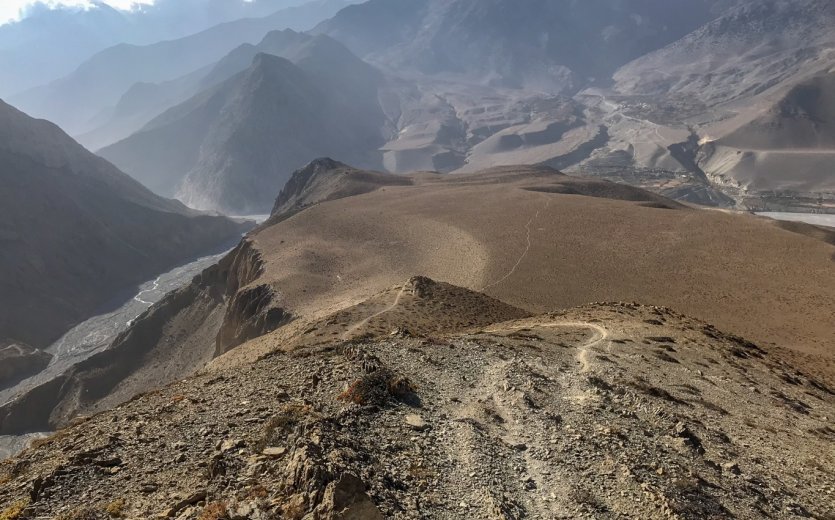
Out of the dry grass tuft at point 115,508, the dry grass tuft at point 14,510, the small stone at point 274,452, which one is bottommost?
the small stone at point 274,452

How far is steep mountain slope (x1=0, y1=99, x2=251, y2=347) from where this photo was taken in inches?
3145

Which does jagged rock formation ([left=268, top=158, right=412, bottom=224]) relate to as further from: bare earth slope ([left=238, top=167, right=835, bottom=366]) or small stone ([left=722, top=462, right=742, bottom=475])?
small stone ([left=722, top=462, right=742, bottom=475])

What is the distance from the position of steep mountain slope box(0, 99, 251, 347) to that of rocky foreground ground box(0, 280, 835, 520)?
246 ft

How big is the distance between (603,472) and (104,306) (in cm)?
9076

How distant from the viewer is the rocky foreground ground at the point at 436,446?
8820 millimetres

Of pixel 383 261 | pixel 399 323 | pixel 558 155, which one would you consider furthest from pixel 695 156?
pixel 399 323

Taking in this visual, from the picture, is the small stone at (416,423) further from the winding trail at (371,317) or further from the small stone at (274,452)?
the winding trail at (371,317)

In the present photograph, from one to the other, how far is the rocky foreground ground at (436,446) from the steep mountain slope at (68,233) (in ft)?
246

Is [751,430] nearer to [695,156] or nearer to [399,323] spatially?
[399,323]

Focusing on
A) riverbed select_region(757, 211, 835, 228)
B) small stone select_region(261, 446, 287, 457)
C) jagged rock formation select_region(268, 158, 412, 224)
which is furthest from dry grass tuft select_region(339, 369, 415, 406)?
riverbed select_region(757, 211, 835, 228)

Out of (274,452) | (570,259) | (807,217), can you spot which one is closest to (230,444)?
(274,452)

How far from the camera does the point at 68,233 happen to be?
9488 cm

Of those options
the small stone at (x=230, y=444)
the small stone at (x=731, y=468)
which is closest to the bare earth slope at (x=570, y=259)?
the small stone at (x=731, y=468)

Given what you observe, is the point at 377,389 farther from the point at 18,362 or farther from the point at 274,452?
the point at 18,362
